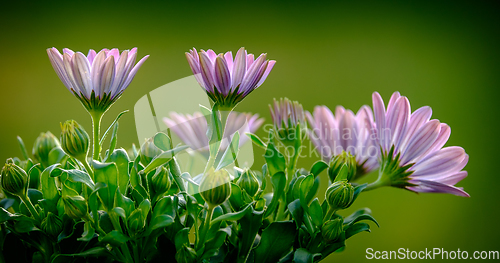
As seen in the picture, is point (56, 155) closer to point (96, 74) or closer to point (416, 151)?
point (96, 74)

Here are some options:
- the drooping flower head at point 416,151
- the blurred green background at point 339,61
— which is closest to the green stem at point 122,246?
the drooping flower head at point 416,151

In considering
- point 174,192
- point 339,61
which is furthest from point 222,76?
point 339,61

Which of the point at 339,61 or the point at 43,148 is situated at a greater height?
the point at 339,61

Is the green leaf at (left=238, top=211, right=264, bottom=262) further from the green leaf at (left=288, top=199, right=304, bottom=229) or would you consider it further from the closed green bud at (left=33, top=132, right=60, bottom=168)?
the closed green bud at (left=33, top=132, right=60, bottom=168)

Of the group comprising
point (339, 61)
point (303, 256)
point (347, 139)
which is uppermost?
point (339, 61)

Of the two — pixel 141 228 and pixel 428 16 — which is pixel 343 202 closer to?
pixel 141 228

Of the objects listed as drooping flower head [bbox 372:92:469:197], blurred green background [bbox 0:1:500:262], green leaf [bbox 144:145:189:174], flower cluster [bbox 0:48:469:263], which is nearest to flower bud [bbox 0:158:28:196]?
flower cluster [bbox 0:48:469:263]
